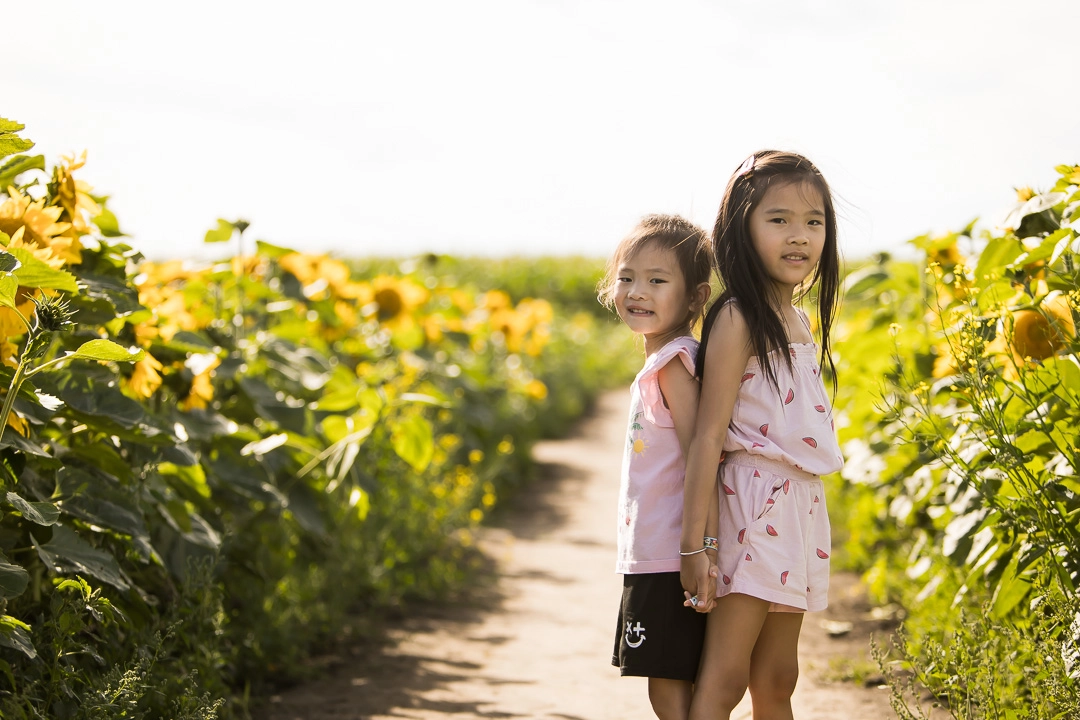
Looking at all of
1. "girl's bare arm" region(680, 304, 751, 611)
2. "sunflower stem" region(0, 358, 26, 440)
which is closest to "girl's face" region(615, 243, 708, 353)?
"girl's bare arm" region(680, 304, 751, 611)

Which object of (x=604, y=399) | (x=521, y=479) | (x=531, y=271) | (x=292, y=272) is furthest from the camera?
(x=531, y=271)

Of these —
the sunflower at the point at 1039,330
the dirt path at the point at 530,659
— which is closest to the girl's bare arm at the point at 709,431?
the sunflower at the point at 1039,330

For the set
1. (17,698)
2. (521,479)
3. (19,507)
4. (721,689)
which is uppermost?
(19,507)

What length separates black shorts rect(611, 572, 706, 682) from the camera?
1.99m

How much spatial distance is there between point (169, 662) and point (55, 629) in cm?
60

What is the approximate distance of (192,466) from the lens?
2.60m

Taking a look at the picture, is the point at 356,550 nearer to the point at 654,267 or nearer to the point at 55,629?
the point at 55,629

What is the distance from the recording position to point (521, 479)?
7156mm

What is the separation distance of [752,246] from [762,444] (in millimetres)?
414

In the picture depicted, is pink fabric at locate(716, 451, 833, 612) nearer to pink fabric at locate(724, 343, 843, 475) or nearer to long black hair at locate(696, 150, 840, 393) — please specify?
pink fabric at locate(724, 343, 843, 475)

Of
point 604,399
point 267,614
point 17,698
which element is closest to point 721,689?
point 17,698

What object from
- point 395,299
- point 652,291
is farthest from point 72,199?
point 395,299

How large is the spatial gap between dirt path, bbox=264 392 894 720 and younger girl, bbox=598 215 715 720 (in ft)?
3.19

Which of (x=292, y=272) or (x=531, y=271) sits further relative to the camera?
(x=531, y=271)
